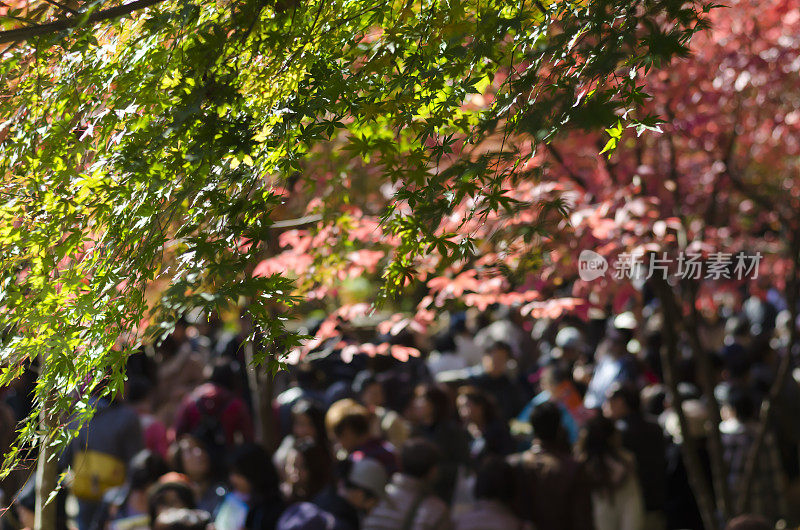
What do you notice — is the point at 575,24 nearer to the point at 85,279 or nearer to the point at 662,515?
the point at 85,279

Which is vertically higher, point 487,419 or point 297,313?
point 297,313

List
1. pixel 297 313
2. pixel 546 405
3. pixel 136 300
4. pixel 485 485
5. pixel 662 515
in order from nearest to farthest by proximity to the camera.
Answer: pixel 136 300 < pixel 297 313 < pixel 485 485 < pixel 546 405 < pixel 662 515

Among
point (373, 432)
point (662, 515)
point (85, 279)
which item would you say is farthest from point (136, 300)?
point (662, 515)

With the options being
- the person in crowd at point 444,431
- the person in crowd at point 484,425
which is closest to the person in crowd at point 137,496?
the person in crowd at point 444,431

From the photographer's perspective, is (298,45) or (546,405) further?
(546,405)

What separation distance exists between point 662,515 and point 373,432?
2012mm

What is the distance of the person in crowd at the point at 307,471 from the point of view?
420 cm

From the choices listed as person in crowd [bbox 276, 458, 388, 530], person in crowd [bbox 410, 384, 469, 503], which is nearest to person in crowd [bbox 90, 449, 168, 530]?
person in crowd [bbox 276, 458, 388, 530]

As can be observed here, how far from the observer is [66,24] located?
205 centimetres

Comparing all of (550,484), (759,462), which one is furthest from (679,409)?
(759,462)

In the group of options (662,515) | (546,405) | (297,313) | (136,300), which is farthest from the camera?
(662,515)

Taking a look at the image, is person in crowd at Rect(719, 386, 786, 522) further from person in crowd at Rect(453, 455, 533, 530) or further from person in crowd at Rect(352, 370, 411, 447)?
person in crowd at Rect(352, 370, 411, 447)

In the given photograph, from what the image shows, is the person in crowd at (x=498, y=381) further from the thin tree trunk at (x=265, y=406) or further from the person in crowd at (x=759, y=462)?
the person in crowd at (x=759, y=462)

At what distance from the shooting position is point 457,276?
4184 mm
